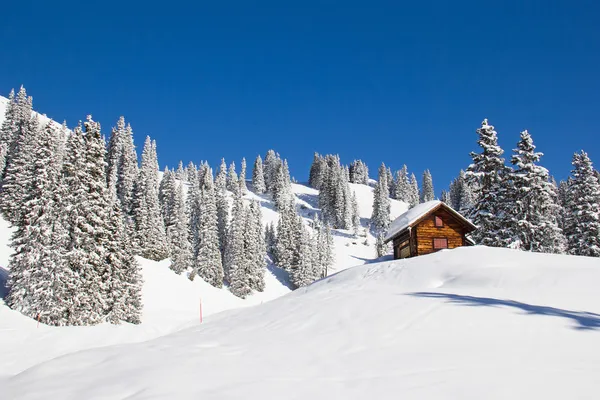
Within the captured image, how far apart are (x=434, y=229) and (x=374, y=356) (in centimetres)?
2779

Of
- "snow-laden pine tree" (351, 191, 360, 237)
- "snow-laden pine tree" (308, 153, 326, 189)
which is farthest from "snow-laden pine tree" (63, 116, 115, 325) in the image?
"snow-laden pine tree" (308, 153, 326, 189)

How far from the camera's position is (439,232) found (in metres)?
34.5

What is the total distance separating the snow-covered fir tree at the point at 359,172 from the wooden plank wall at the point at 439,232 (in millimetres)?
143823

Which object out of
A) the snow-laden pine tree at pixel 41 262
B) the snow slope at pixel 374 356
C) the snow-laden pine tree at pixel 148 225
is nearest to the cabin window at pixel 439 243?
the snow slope at pixel 374 356

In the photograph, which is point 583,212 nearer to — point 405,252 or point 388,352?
point 405,252

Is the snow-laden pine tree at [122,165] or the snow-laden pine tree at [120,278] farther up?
the snow-laden pine tree at [122,165]

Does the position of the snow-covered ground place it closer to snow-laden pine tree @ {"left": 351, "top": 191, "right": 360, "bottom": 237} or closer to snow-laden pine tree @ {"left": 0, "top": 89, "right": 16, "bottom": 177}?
snow-laden pine tree @ {"left": 0, "top": 89, "right": 16, "bottom": 177}

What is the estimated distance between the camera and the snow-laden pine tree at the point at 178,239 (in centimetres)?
6012

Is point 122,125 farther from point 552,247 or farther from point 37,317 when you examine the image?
point 552,247

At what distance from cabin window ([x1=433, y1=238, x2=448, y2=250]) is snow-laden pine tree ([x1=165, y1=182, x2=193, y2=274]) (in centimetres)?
3808

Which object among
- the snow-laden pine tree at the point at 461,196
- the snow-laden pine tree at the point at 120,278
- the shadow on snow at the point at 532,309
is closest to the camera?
the shadow on snow at the point at 532,309

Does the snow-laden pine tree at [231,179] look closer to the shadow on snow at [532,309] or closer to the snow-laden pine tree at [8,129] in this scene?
the snow-laden pine tree at [8,129]

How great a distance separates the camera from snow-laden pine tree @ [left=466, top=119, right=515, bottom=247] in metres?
32.1

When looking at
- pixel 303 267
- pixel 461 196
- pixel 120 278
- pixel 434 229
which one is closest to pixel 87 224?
pixel 120 278
